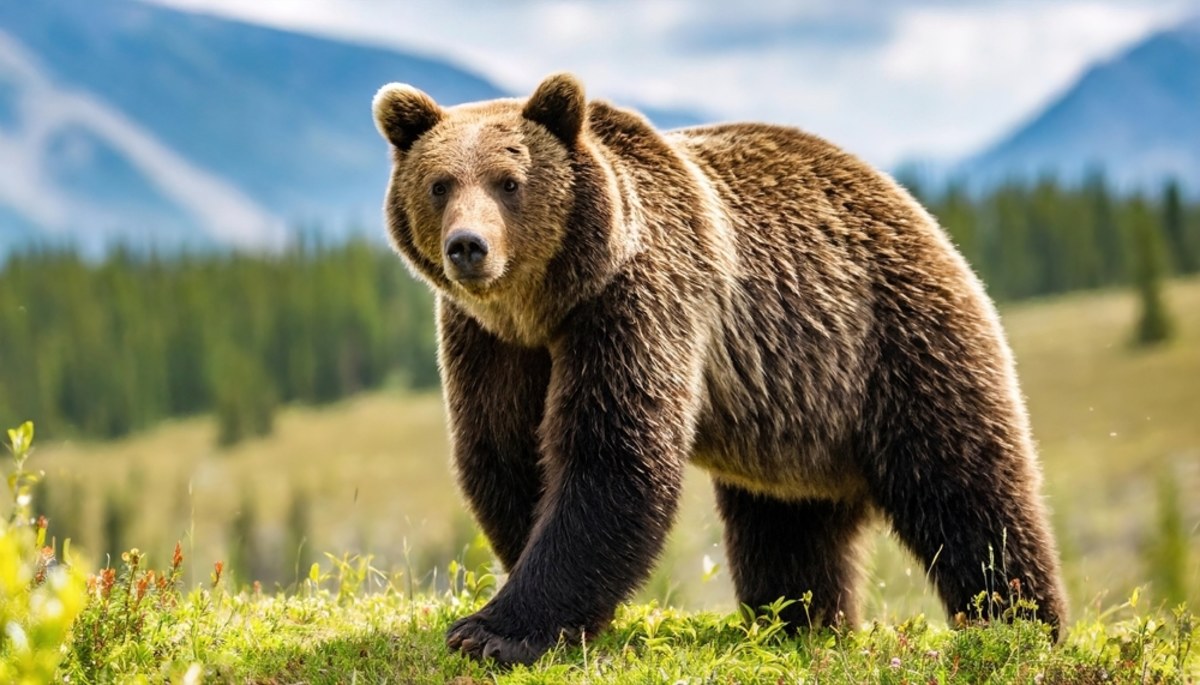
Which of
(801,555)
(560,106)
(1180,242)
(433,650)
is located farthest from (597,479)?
(1180,242)

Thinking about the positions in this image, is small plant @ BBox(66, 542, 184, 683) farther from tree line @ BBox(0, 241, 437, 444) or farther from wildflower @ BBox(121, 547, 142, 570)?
tree line @ BBox(0, 241, 437, 444)

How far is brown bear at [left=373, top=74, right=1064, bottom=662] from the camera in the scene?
5.48 metres

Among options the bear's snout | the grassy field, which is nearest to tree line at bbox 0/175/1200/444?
the grassy field

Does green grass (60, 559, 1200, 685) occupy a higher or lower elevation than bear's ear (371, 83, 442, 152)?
lower

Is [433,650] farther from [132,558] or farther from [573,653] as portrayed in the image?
[132,558]

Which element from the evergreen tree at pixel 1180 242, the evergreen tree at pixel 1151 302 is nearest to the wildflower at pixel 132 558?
the evergreen tree at pixel 1151 302

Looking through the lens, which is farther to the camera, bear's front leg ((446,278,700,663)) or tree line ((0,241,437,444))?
tree line ((0,241,437,444))

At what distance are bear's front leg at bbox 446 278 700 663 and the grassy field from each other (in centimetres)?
6515

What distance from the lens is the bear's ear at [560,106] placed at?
5840 millimetres

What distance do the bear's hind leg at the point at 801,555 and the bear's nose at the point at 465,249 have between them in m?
2.42

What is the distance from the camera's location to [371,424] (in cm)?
13638

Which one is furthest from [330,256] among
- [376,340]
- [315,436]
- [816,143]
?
[816,143]

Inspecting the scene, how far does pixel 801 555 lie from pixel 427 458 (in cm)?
12183

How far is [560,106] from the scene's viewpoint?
19.2 feet
